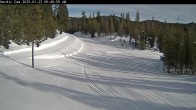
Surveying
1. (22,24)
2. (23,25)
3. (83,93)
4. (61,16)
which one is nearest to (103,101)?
(83,93)

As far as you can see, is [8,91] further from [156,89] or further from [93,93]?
[156,89]

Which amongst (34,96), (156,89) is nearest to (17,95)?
(34,96)

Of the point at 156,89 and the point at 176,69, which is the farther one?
the point at 176,69

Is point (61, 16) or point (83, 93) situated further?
point (61, 16)

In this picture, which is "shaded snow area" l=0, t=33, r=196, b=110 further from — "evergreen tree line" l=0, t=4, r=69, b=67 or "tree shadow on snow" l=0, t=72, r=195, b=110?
"evergreen tree line" l=0, t=4, r=69, b=67

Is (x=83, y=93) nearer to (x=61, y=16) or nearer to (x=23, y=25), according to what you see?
(x=23, y=25)

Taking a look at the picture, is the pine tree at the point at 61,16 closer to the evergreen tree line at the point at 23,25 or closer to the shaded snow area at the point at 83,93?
the evergreen tree line at the point at 23,25

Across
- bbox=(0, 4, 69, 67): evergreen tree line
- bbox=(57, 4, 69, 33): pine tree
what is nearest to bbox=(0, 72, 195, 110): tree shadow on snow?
bbox=(0, 4, 69, 67): evergreen tree line

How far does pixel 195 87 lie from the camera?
2655 centimetres

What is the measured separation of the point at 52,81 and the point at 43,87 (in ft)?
11.0

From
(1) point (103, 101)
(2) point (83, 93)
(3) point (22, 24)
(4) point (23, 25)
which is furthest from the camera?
(3) point (22, 24)

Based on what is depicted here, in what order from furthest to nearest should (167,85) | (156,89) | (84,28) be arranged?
(84,28) < (167,85) < (156,89)

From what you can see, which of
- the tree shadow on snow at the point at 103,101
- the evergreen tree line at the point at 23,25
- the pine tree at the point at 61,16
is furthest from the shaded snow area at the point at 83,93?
the pine tree at the point at 61,16

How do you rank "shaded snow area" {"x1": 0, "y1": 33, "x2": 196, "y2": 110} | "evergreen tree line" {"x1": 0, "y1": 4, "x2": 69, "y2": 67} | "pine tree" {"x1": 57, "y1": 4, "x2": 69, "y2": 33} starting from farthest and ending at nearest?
"pine tree" {"x1": 57, "y1": 4, "x2": 69, "y2": 33}
"evergreen tree line" {"x1": 0, "y1": 4, "x2": 69, "y2": 67}
"shaded snow area" {"x1": 0, "y1": 33, "x2": 196, "y2": 110}
